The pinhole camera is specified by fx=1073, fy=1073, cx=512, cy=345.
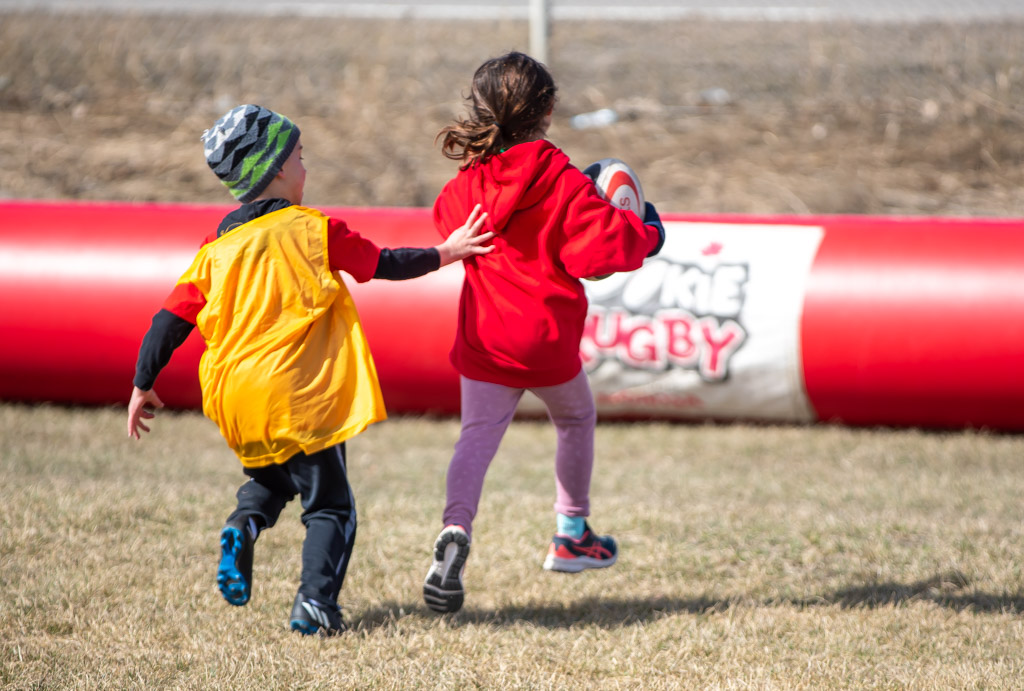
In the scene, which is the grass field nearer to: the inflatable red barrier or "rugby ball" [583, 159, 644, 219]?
the inflatable red barrier

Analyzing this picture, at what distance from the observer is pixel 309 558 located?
2984 millimetres

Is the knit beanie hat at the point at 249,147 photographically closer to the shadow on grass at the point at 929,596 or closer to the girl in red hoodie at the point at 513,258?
the girl in red hoodie at the point at 513,258

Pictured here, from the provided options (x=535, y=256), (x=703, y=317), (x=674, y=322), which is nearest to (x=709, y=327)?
(x=703, y=317)

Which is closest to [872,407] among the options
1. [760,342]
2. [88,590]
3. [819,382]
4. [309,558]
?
[819,382]

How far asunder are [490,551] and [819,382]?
7.78ft

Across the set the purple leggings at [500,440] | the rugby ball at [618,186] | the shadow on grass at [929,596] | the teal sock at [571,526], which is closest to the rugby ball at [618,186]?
the rugby ball at [618,186]

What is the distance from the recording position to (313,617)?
2984 millimetres

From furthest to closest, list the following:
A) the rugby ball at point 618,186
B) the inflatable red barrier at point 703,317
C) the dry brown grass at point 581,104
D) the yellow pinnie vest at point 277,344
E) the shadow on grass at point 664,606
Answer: the dry brown grass at point 581,104 → the inflatable red barrier at point 703,317 → the shadow on grass at point 664,606 → the rugby ball at point 618,186 → the yellow pinnie vest at point 277,344

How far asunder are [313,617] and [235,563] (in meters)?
0.27

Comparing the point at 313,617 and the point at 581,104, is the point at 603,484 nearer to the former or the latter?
the point at 313,617

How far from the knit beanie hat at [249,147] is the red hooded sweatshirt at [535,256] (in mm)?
532

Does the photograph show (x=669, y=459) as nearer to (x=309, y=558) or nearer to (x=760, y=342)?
(x=760, y=342)

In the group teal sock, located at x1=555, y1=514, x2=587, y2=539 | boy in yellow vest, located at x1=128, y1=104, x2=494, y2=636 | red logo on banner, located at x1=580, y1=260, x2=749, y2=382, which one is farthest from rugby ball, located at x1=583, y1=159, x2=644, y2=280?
red logo on banner, located at x1=580, y1=260, x2=749, y2=382

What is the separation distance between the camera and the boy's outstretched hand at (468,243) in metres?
2.98
